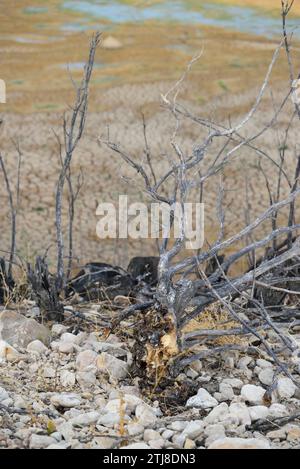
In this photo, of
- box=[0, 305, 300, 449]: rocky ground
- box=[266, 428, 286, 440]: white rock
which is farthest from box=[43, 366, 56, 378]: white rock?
box=[266, 428, 286, 440]: white rock

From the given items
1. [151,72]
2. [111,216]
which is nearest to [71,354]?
[111,216]

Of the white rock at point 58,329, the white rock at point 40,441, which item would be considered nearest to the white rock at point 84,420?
the white rock at point 40,441

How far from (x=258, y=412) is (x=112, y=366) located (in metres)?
0.38

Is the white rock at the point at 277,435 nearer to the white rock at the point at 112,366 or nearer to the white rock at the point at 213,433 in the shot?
the white rock at the point at 213,433

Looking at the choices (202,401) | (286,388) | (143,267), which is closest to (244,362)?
(286,388)

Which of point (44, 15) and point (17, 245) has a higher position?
point (44, 15)

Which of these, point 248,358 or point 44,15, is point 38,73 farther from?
point 248,358

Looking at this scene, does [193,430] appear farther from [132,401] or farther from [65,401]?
[65,401]

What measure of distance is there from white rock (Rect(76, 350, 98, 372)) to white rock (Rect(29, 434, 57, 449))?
0.38 meters

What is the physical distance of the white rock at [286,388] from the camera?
2.37 metres

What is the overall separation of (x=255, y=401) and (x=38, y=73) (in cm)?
591

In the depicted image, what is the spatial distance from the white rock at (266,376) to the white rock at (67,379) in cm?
44

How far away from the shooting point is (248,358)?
255 centimetres

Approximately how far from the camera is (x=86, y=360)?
2.47 m
